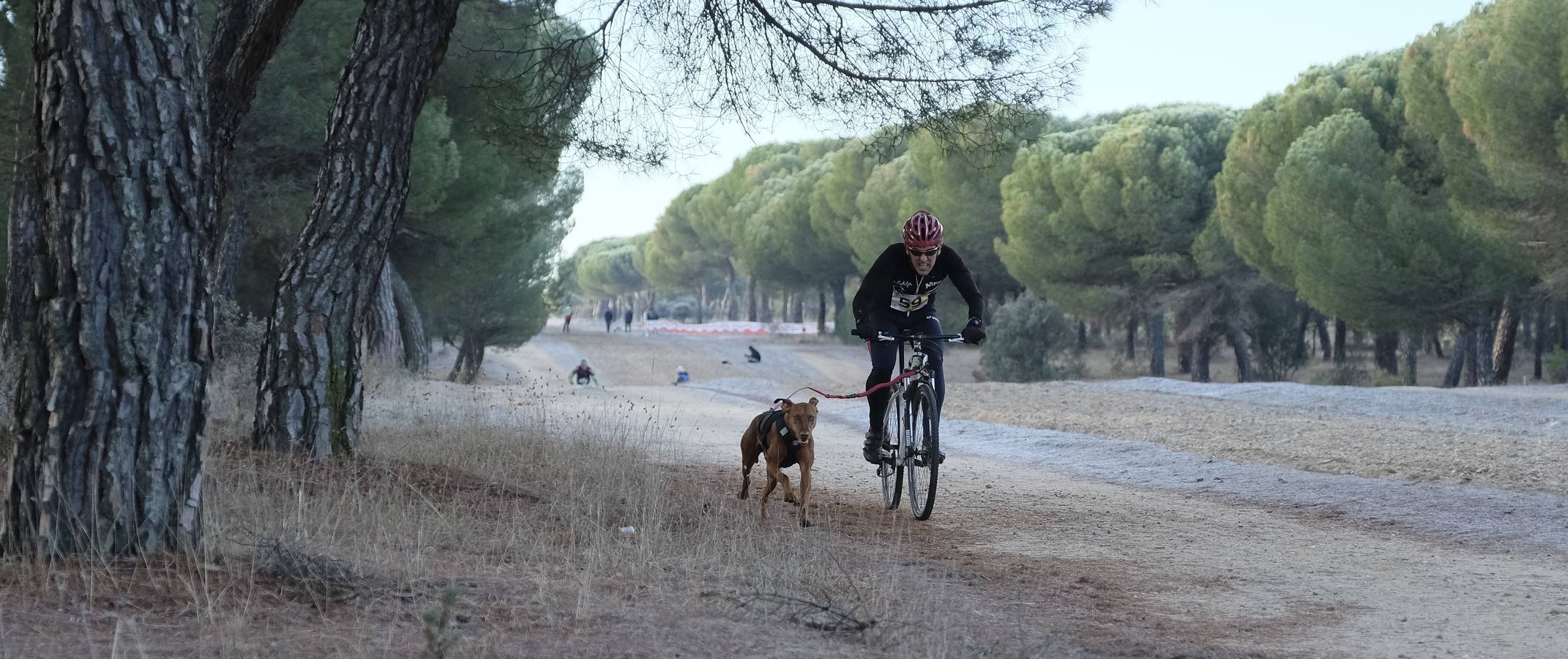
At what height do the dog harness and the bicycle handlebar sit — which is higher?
the bicycle handlebar

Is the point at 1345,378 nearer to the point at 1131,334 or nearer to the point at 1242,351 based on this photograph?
the point at 1242,351

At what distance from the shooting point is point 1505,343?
2777 centimetres

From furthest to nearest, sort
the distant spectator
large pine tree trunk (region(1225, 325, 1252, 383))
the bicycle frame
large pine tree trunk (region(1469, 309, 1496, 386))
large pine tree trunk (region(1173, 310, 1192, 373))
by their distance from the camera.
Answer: large pine tree trunk (region(1173, 310, 1192, 373)) < large pine tree trunk (region(1225, 325, 1252, 383)) < large pine tree trunk (region(1469, 309, 1496, 386)) < the distant spectator < the bicycle frame

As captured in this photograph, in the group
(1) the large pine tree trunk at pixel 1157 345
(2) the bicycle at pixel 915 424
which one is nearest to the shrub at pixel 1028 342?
(1) the large pine tree trunk at pixel 1157 345

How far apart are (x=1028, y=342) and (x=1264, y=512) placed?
26971 millimetres

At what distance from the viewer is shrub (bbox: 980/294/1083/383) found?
35219mm

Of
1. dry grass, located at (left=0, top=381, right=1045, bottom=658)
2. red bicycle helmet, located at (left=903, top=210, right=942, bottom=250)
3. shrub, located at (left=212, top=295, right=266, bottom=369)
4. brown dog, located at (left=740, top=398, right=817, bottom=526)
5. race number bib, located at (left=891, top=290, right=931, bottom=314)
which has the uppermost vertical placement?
red bicycle helmet, located at (left=903, top=210, right=942, bottom=250)

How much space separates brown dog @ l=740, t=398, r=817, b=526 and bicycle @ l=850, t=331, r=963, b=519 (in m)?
0.65

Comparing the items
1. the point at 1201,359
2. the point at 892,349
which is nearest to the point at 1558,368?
the point at 1201,359

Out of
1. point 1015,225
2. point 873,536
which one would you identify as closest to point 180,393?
point 873,536

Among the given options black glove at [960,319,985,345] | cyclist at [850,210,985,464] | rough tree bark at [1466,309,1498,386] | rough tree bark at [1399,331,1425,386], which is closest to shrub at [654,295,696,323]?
rough tree bark at [1399,331,1425,386]

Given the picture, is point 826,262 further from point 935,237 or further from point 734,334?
point 935,237

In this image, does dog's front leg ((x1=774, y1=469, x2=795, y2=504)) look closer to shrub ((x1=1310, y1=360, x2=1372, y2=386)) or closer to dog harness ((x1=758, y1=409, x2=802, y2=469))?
dog harness ((x1=758, y1=409, x2=802, y2=469))

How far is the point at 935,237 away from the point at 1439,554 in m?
2.98
